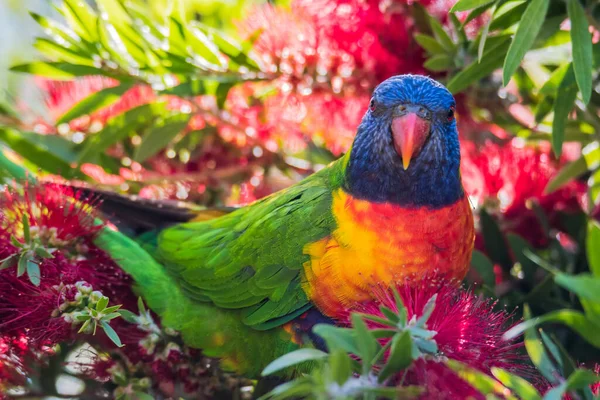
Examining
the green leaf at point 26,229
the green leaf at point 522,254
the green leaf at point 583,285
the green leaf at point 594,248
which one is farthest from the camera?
the green leaf at point 522,254

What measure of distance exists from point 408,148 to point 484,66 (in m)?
0.22

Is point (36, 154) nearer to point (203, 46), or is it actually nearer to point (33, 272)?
point (203, 46)

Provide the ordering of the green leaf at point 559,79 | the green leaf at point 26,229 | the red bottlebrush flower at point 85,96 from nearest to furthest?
the green leaf at point 26,229 < the green leaf at point 559,79 < the red bottlebrush flower at point 85,96

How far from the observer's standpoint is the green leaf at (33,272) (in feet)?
2.92

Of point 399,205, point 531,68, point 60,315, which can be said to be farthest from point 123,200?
point 531,68

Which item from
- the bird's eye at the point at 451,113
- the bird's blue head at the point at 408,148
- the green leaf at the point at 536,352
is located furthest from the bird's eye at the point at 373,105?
the green leaf at the point at 536,352

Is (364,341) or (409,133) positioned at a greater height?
(409,133)

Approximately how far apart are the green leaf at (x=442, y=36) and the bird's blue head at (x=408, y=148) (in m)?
0.15

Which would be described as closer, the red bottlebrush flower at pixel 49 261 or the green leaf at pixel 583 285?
the green leaf at pixel 583 285

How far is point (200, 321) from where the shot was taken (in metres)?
1.22

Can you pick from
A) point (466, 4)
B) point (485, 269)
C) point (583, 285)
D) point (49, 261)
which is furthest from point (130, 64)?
point (583, 285)

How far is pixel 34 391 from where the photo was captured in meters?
1.07

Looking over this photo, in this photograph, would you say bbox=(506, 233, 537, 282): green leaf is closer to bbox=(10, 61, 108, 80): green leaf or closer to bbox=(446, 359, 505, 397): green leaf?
bbox=(446, 359, 505, 397): green leaf

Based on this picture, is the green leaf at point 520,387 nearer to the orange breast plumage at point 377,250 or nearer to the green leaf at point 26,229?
the orange breast plumage at point 377,250
